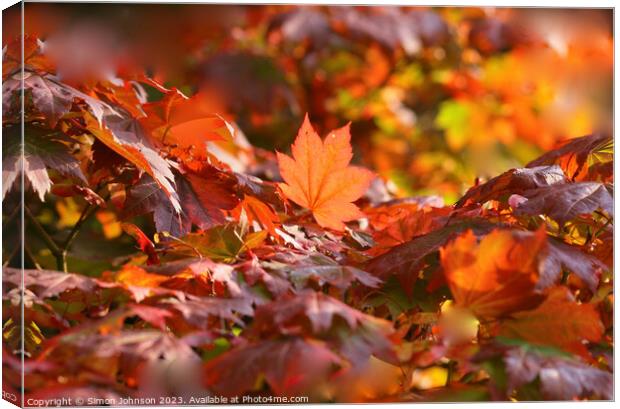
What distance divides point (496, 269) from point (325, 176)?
208mm

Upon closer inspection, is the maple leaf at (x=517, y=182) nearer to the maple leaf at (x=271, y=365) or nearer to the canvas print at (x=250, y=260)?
the canvas print at (x=250, y=260)

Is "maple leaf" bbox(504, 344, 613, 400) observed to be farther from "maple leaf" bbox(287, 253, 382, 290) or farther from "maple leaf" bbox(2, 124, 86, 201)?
"maple leaf" bbox(2, 124, 86, 201)

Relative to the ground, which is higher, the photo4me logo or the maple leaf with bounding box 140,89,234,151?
the maple leaf with bounding box 140,89,234,151

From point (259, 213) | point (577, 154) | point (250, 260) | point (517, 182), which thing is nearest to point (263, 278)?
point (250, 260)

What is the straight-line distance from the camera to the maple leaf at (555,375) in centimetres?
58

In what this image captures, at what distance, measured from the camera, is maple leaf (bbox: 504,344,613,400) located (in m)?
0.58

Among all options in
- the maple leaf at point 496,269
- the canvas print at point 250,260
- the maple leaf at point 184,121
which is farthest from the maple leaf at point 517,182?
the maple leaf at point 184,121

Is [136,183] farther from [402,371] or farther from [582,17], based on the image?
[582,17]

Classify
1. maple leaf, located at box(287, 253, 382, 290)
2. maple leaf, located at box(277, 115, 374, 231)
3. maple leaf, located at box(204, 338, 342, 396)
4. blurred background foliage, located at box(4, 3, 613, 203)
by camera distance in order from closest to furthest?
maple leaf, located at box(204, 338, 342, 396) < maple leaf, located at box(287, 253, 382, 290) < maple leaf, located at box(277, 115, 374, 231) < blurred background foliage, located at box(4, 3, 613, 203)

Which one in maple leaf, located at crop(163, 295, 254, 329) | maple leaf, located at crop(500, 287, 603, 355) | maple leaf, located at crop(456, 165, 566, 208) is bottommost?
maple leaf, located at crop(500, 287, 603, 355)

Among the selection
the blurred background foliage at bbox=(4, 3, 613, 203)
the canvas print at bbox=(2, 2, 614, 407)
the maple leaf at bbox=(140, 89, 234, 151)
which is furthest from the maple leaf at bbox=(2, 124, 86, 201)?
the blurred background foliage at bbox=(4, 3, 613, 203)

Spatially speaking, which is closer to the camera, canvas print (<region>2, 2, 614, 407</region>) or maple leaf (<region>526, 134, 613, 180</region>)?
canvas print (<region>2, 2, 614, 407</region>)

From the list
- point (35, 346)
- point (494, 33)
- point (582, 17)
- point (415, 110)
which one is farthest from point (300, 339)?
point (415, 110)

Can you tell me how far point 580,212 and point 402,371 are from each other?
19 cm
